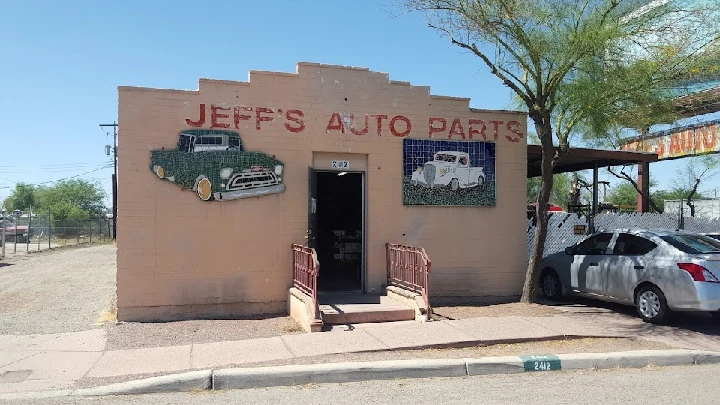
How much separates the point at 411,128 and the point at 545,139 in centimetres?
256

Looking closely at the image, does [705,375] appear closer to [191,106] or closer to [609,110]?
[609,110]

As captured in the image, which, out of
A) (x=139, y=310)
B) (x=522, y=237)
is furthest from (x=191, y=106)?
(x=522, y=237)

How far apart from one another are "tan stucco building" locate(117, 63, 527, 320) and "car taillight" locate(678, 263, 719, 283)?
3.72 m

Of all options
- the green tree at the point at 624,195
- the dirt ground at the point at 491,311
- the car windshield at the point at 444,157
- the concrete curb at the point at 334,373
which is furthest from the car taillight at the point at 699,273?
the green tree at the point at 624,195

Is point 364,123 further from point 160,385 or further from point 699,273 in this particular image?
point 160,385

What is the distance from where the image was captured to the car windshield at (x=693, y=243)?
9336 millimetres

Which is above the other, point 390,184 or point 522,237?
point 390,184

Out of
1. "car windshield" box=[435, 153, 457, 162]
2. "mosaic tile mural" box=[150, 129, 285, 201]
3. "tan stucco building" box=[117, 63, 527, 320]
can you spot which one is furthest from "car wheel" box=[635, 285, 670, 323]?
"mosaic tile mural" box=[150, 129, 285, 201]

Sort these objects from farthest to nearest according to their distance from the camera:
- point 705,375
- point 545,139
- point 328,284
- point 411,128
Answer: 1. point 328,284
2. point 411,128
3. point 545,139
4. point 705,375

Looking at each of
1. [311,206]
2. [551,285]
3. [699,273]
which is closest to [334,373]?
[311,206]

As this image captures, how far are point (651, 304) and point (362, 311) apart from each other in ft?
15.5

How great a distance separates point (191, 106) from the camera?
34.0ft

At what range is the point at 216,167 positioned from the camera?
1045 cm

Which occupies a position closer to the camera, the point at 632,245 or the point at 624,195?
the point at 632,245
